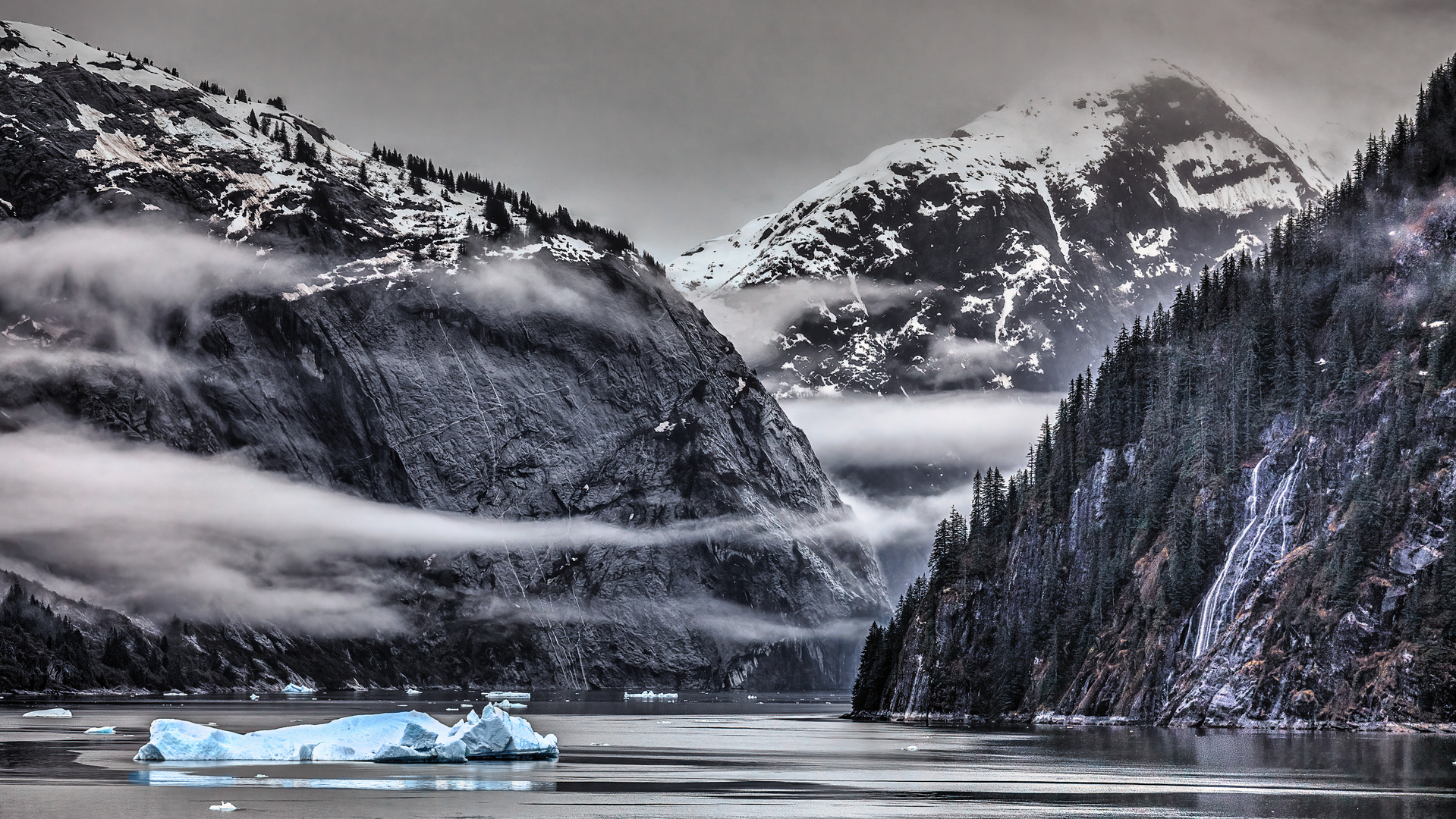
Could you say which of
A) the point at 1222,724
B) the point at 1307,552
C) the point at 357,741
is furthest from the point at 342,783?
the point at 1307,552

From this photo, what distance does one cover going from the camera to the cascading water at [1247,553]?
6447 inches

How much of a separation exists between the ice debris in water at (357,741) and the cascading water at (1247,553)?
89448mm

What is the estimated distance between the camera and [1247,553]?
168125mm

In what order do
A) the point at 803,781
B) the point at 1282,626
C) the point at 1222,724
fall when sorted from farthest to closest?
the point at 1222,724 → the point at 1282,626 → the point at 803,781

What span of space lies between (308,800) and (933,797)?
31.0m

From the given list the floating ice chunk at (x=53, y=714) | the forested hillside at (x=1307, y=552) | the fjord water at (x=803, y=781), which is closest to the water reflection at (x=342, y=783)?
the fjord water at (x=803, y=781)

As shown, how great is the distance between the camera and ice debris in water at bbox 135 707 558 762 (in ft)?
314

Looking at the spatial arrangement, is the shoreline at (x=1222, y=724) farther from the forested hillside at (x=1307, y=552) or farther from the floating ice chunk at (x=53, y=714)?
the floating ice chunk at (x=53, y=714)

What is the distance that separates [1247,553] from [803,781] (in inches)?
3660

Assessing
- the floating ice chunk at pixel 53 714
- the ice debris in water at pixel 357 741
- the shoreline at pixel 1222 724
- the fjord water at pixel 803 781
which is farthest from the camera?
the floating ice chunk at pixel 53 714

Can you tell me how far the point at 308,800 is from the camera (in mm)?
70938

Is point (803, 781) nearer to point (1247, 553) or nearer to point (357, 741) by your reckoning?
point (357, 741)

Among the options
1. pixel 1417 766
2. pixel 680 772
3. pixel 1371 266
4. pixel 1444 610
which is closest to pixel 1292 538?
pixel 1444 610

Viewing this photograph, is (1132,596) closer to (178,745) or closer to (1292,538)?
(1292,538)
